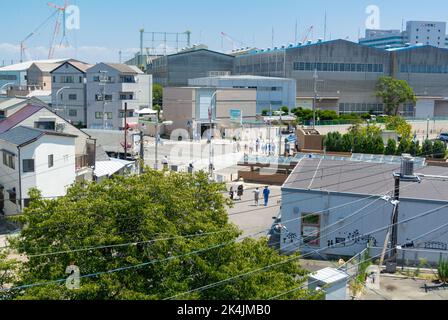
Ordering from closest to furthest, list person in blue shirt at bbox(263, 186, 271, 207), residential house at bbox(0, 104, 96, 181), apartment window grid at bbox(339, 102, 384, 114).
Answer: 1. person in blue shirt at bbox(263, 186, 271, 207)
2. residential house at bbox(0, 104, 96, 181)
3. apartment window grid at bbox(339, 102, 384, 114)

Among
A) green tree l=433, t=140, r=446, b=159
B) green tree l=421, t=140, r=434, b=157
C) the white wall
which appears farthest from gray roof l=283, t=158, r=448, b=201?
green tree l=433, t=140, r=446, b=159

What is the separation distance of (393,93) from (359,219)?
3664 centimetres

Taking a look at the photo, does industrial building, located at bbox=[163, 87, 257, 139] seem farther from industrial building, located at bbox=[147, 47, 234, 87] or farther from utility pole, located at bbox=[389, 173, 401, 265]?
utility pole, located at bbox=[389, 173, 401, 265]

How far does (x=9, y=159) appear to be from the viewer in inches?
604

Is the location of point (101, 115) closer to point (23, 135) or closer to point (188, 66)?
point (188, 66)

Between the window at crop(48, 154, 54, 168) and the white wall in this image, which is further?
the window at crop(48, 154, 54, 168)

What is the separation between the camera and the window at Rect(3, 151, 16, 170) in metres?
15.1

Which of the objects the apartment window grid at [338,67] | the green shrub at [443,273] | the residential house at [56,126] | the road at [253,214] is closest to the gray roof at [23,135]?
the residential house at [56,126]

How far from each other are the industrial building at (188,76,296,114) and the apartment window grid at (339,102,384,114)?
7.38m

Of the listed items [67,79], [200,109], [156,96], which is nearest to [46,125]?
[200,109]

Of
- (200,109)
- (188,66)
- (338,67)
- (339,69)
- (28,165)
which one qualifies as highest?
(188,66)

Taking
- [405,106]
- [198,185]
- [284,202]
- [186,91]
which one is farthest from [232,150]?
[405,106]

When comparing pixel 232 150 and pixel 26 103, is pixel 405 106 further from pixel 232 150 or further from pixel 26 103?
pixel 26 103

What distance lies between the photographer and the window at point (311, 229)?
12.6m
